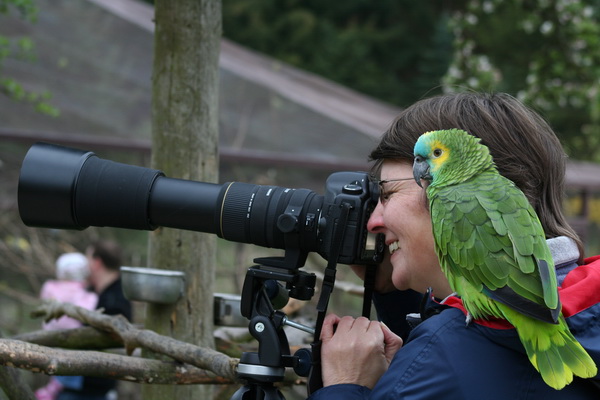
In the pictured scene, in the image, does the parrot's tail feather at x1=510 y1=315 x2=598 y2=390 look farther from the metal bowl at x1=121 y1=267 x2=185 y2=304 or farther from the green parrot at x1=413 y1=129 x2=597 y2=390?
the metal bowl at x1=121 y1=267 x2=185 y2=304

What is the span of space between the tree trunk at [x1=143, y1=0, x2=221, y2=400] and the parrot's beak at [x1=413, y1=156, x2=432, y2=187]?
1.04 metres

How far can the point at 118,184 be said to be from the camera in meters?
1.76

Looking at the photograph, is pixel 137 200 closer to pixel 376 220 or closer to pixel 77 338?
pixel 376 220

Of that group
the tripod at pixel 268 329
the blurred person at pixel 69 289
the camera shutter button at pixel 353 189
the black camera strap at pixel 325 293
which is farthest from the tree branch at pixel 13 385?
the blurred person at pixel 69 289

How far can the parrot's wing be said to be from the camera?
1337 mm

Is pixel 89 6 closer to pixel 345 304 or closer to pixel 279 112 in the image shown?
pixel 279 112

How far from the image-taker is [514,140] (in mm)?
1490

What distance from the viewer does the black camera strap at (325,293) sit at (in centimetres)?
157

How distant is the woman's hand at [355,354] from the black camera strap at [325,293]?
0.05 m

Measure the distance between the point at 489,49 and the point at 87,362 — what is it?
9540 mm

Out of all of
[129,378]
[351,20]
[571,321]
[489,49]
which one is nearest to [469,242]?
[571,321]

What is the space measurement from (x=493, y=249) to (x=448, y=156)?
219 mm

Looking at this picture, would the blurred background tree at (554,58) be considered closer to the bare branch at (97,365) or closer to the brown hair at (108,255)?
the brown hair at (108,255)

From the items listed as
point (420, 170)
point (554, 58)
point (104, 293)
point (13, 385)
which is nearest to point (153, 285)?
point (13, 385)
